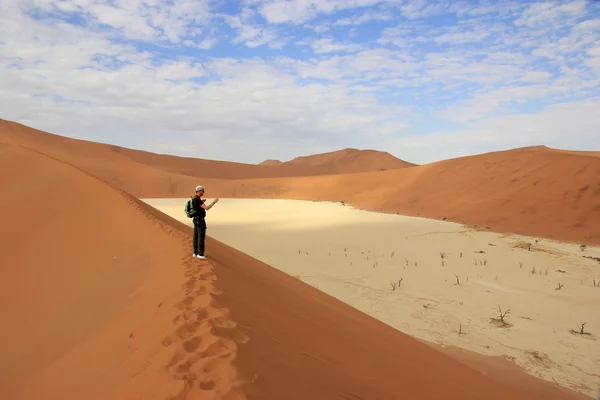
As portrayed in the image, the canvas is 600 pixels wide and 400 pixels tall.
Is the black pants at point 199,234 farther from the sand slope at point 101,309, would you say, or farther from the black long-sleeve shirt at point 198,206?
the sand slope at point 101,309

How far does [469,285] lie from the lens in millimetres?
7547

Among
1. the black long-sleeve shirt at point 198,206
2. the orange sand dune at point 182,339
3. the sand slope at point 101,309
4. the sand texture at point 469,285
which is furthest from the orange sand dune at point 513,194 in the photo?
the sand slope at point 101,309

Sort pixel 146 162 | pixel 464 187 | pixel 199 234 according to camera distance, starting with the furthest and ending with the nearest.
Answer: pixel 146 162, pixel 464 187, pixel 199 234

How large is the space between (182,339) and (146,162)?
71528 mm

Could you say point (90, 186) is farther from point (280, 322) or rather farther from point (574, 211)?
point (574, 211)

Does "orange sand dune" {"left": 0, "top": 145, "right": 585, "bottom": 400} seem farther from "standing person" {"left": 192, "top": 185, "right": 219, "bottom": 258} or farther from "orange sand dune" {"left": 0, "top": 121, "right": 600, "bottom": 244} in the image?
"orange sand dune" {"left": 0, "top": 121, "right": 600, "bottom": 244}

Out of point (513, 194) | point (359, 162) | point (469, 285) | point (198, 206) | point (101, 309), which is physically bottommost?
point (469, 285)

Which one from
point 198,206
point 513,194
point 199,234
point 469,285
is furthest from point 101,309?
point 513,194

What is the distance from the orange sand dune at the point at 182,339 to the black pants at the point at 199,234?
12.4 inches

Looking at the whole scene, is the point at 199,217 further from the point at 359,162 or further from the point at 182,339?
the point at 359,162

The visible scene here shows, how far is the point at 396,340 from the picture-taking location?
173 inches

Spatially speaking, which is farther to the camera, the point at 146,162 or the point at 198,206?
the point at 146,162

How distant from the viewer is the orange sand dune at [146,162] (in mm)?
47281

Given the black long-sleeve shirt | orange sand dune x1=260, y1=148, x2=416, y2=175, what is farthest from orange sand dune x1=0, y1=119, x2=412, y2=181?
the black long-sleeve shirt
